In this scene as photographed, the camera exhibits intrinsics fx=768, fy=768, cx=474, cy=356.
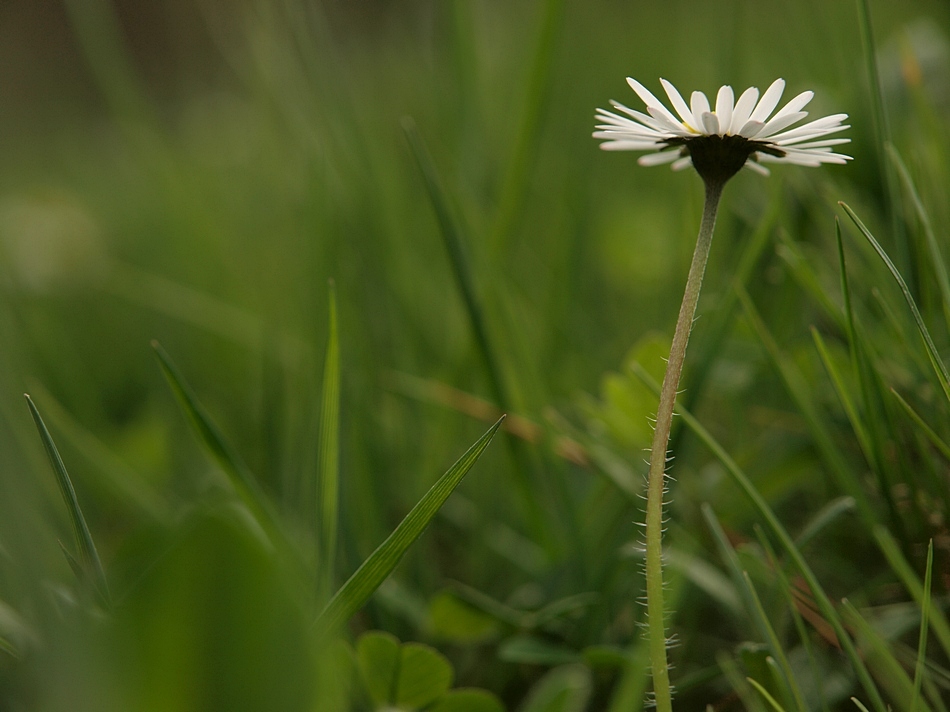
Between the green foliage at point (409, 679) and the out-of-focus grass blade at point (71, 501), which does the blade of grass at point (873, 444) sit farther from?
the out-of-focus grass blade at point (71, 501)

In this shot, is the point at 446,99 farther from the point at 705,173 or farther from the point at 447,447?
the point at 705,173

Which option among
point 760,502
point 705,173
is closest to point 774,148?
point 705,173

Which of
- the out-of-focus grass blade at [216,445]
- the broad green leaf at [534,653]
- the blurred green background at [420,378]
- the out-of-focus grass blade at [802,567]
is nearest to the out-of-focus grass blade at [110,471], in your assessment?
the blurred green background at [420,378]

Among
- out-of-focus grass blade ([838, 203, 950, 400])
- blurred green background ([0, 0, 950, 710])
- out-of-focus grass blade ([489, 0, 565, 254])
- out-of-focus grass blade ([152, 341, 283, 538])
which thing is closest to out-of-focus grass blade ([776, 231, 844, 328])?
blurred green background ([0, 0, 950, 710])

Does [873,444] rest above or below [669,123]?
below

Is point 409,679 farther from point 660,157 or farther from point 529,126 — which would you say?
point 529,126

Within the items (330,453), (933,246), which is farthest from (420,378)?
(933,246)
